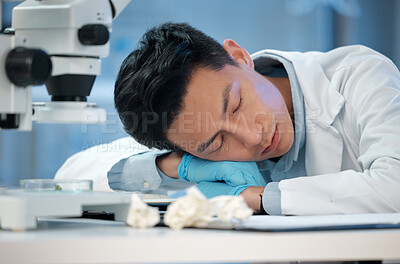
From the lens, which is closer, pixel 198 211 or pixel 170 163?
pixel 198 211

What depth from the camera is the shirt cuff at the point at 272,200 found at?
3.71ft

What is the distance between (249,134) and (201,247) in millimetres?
704

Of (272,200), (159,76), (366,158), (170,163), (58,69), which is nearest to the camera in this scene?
(58,69)

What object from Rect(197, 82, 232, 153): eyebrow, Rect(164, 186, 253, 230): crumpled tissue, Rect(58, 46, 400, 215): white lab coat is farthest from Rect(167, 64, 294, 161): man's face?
Rect(164, 186, 253, 230): crumpled tissue

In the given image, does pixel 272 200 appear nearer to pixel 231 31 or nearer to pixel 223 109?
pixel 223 109

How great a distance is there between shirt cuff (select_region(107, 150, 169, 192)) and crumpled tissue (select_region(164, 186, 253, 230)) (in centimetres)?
84

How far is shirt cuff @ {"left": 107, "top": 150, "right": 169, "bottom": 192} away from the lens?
65.5 inches

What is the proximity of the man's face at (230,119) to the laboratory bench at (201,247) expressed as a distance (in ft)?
2.07

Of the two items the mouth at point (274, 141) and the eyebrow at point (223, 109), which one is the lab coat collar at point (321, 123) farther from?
the eyebrow at point (223, 109)

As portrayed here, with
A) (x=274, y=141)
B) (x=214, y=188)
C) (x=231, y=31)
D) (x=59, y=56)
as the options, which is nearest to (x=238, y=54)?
(x=274, y=141)

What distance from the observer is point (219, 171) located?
57.6 inches

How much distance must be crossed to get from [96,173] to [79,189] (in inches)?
36.0

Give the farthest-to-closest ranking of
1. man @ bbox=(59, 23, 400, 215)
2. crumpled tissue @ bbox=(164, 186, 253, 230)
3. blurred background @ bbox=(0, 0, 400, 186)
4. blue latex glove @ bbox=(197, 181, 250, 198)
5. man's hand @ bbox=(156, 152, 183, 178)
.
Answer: blurred background @ bbox=(0, 0, 400, 186)
man's hand @ bbox=(156, 152, 183, 178)
blue latex glove @ bbox=(197, 181, 250, 198)
man @ bbox=(59, 23, 400, 215)
crumpled tissue @ bbox=(164, 186, 253, 230)

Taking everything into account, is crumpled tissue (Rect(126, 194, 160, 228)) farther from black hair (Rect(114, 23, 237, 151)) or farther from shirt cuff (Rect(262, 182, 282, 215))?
black hair (Rect(114, 23, 237, 151))
